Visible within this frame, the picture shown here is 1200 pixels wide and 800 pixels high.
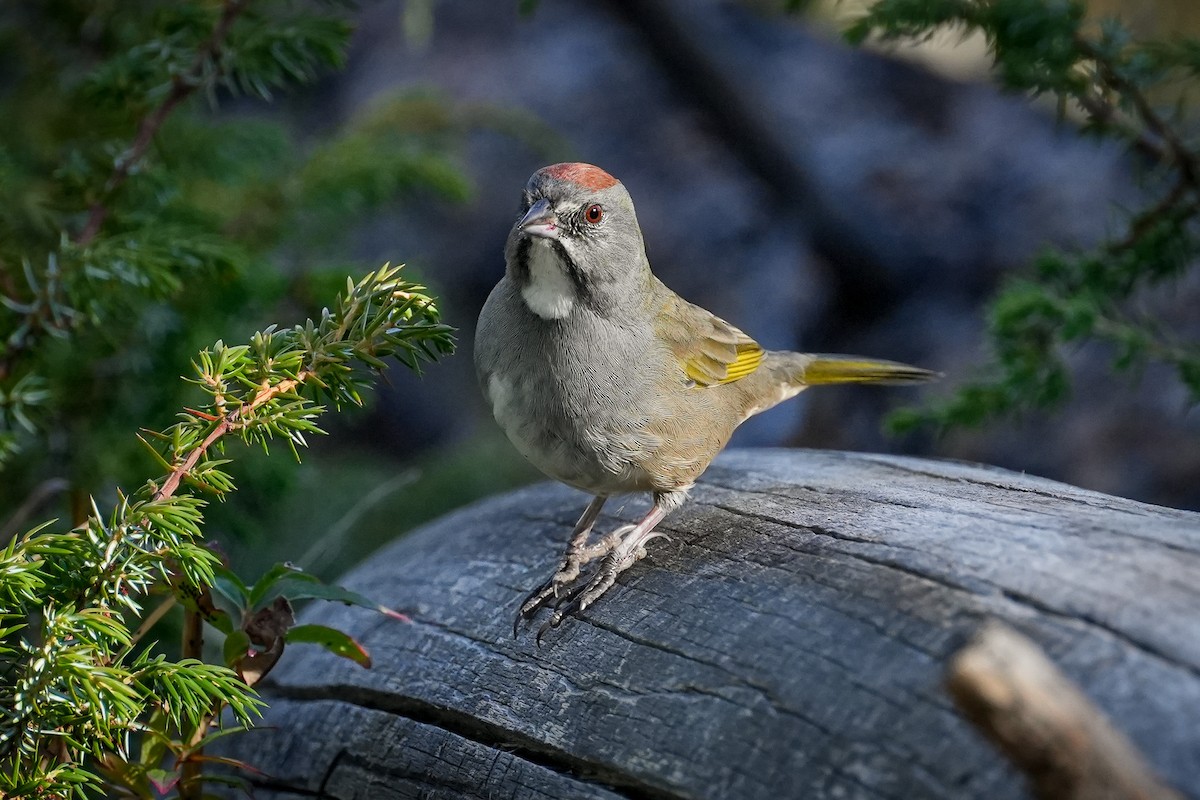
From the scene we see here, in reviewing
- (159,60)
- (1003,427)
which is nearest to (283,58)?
(159,60)

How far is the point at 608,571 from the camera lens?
266cm

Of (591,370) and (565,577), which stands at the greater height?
(591,370)

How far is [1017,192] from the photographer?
696cm

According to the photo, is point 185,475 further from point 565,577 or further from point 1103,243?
point 1103,243

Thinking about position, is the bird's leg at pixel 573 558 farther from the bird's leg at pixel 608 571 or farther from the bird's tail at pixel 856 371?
the bird's tail at pixel 856 371

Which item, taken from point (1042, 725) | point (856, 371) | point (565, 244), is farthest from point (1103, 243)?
point (1042, 725)

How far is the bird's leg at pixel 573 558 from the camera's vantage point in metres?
2.70

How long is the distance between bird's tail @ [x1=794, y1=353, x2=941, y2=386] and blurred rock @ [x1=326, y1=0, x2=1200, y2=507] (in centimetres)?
248

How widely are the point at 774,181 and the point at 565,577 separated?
5.14m

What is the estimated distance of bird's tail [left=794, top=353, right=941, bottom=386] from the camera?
377 centimetres

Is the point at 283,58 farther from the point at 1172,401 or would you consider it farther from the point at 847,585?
the point at 1172,401

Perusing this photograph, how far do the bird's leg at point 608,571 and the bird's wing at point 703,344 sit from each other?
0.55 metres

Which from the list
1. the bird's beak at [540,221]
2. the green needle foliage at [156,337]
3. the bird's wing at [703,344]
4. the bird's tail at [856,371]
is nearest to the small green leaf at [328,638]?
the green needle foliage at [156,337]

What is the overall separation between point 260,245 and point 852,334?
4.10m
